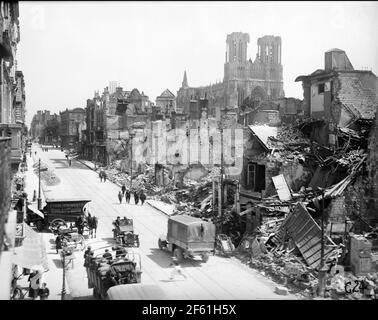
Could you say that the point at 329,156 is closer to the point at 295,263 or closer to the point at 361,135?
the point at 361,135

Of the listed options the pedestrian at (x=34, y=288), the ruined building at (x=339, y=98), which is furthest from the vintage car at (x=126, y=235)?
the ruined building at (x=339, y=98)

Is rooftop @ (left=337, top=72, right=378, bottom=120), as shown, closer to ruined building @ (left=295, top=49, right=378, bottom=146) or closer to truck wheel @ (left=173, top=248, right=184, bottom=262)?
ruined building @ (left=295, top=49, right=378, bottom=146)

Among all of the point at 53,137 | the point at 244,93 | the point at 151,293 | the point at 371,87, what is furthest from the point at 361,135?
the point at 53,137

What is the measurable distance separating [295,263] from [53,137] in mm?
128821

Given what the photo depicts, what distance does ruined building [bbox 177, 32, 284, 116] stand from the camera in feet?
418

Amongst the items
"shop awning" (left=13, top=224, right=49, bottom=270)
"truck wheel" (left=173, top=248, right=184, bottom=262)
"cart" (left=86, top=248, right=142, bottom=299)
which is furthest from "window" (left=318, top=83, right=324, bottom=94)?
"shop awning" (left=13, top=224, right=49, bottom=270)

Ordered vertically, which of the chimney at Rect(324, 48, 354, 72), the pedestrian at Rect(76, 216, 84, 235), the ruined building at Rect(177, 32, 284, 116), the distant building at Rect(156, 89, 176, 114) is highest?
the ruined building at Rect(177, 32, 284, 116)

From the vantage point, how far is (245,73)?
130500mm

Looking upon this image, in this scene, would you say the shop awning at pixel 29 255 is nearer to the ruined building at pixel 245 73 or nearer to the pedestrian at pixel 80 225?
the pedestrian at pixel 80 225

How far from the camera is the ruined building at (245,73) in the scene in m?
128

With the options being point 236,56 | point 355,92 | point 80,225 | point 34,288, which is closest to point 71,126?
point 236,56

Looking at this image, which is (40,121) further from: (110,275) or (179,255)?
(110,275)

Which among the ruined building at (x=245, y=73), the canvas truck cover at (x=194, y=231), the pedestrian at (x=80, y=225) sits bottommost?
the pedestrian at (x=80, y=225)

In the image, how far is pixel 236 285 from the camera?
21203 millimetres
